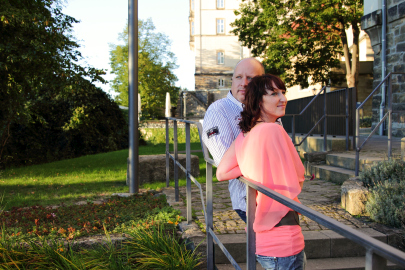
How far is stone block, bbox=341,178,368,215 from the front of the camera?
4.39 meters

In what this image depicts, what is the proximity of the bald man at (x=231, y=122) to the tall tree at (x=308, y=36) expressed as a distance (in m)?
18.5

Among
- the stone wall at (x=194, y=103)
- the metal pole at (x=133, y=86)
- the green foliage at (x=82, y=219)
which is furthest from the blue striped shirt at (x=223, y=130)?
the stone wall at (x=194, y=103)

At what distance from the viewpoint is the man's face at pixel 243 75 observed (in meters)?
2.35

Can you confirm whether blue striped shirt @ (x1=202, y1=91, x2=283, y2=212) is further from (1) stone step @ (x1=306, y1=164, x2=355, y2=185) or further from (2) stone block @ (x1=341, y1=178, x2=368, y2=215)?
(1) stone step @ (x1=306, y1=164, x2=355, y2=185)

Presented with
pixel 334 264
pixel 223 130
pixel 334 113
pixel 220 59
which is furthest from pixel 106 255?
pixel 220 59

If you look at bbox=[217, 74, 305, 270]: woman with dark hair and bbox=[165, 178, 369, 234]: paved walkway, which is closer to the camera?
bbox=[217, 74, 305, 270]: woman with dark hair

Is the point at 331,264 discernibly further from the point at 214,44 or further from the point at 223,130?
the point at 214,44

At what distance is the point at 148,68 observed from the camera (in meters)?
44.6

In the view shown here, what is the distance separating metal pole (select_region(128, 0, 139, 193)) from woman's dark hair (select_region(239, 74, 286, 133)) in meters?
4.47

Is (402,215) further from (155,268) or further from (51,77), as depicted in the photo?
(51,77)

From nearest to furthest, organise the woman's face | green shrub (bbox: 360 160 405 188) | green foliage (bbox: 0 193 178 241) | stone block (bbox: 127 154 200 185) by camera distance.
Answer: the woman's face, green foliage (bbox: 0 193 178 241), green shrub (bbox: 360 160 405 188), stone block (bbox: 127 154 200 185)

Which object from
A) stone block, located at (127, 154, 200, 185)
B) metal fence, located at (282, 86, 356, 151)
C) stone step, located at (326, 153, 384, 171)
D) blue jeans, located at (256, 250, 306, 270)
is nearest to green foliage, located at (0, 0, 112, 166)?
stone block, located at (127, 154, 200, 185)

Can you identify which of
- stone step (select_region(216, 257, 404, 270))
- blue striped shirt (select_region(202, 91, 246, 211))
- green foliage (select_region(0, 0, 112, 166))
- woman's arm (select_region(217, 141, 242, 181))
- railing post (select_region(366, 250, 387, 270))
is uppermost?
green foliage (select_region(0, 0, 112, 166))

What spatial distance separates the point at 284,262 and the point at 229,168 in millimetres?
514
